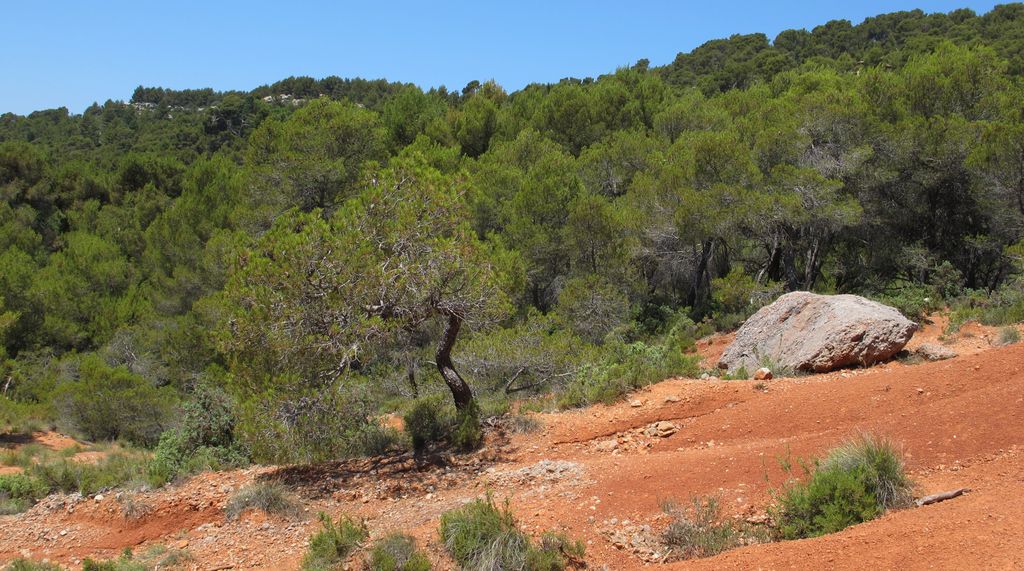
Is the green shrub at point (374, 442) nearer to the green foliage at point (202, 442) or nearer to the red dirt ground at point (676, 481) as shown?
the red dirt ground at point (676, 481)

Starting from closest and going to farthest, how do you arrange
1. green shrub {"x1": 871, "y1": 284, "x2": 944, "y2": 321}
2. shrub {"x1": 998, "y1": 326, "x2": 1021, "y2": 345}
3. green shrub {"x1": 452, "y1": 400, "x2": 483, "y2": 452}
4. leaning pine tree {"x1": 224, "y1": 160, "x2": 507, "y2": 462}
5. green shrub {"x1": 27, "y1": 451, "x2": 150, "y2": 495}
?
leaning pine tree {"x1": 224, "y1": 160, "x2": 507, "y2": 462}, green shrub {"x1": 452, "y1": 400, "x2": 483, "y2": 452}, green shrub {"x1": 27, "y1": 451, "x2": 150, "y2": 495}, shrub {"x1": 998, "y1": 326, "x2": 1021, "y2": 345}, green shrub {"x1": 871, "y1": 284, "x2": 944, "y2": 321}

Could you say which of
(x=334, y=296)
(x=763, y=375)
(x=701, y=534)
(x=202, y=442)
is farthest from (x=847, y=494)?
(x=202, y=442)

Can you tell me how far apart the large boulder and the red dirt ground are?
0.34 meters

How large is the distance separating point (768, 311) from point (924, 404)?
193 inches

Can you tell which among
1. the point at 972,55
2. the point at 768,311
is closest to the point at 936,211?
the point at 972,55

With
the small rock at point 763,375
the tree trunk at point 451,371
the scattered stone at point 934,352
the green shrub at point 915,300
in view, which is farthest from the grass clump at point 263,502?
the green shrub at point 915,300

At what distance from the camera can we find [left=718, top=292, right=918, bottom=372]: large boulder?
9859 millimetres

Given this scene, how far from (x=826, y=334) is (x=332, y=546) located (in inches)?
298

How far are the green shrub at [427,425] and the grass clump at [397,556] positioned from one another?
3029mm

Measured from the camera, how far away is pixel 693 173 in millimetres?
17625

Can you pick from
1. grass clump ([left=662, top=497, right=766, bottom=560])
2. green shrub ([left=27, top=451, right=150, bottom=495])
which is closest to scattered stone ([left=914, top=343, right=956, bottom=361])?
grass clump ([left=662, top=497, right=766, bottom=560])

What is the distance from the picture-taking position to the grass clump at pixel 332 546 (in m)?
6.11

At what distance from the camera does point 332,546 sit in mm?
6207

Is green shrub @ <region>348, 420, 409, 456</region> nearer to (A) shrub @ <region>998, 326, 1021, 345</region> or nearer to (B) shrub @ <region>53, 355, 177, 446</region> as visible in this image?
(B) shrub @ <region>53, 355, 177, 446</region>
